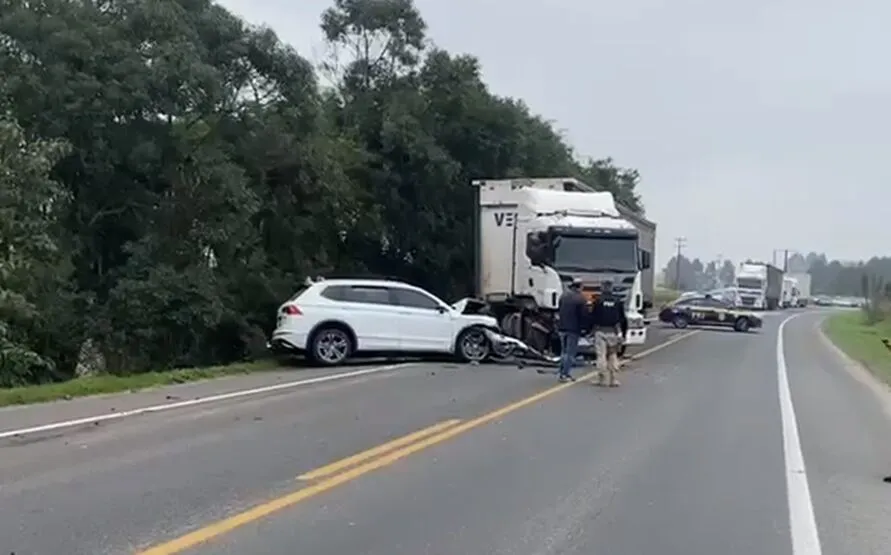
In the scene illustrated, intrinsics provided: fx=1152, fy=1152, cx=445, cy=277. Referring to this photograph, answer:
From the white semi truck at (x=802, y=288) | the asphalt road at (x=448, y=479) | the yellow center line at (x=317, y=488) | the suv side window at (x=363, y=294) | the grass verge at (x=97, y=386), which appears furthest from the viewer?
the white semi truck at (x=802, y=288)

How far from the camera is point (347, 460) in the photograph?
10.6 m

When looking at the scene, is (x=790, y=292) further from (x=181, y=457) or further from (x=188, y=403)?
(x=181, y=457)

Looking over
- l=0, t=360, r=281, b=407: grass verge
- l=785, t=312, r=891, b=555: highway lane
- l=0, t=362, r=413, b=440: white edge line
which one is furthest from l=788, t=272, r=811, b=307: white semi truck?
l=0, t=360, r=281, b=407: grass verge

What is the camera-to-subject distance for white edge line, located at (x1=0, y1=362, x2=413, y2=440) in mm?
12141

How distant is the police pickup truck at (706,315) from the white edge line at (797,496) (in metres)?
34.4

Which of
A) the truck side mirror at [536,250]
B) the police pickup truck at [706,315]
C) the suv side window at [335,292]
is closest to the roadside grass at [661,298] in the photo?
the police pickup truck at [706,315]

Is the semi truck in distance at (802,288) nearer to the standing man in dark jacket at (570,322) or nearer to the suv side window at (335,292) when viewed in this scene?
the suv side window at (335,292)

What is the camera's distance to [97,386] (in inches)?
→ 651

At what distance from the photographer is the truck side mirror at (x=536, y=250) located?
24.6 metres

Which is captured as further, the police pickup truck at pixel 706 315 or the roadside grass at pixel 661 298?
the roadside grass at pixel 661 298

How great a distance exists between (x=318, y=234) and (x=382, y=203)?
11.2 ft

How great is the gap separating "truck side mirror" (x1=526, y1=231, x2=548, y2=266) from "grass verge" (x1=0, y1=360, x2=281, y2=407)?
6.94 metres

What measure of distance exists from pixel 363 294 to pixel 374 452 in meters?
12.2

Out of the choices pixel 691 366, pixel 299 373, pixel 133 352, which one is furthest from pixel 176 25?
pixel 691 366
